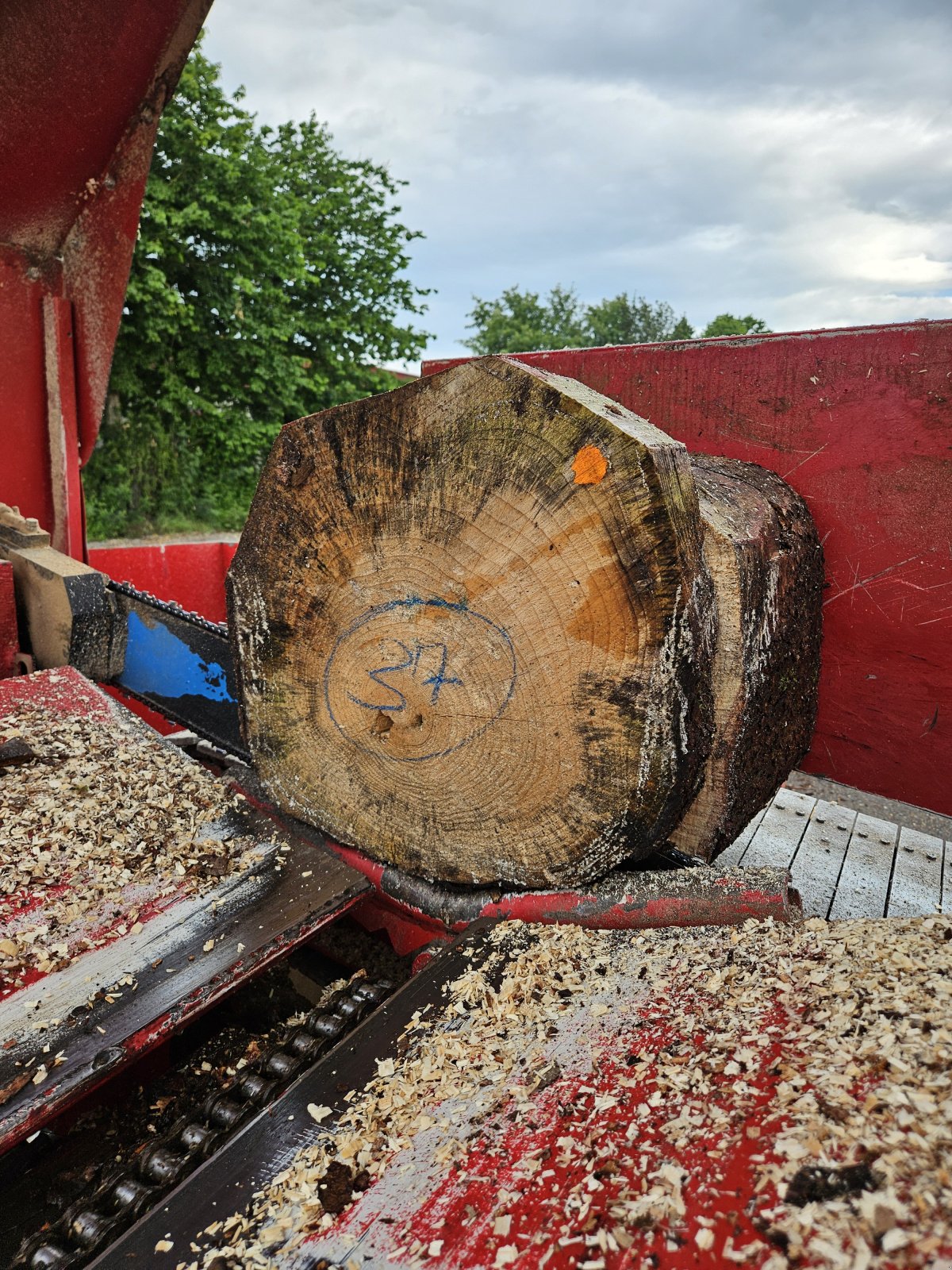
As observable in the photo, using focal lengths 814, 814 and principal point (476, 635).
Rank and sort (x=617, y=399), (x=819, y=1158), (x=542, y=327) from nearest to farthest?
1. (x=819, y=1158)
2. (x=617, y=399)
3. (x=542, y=327)

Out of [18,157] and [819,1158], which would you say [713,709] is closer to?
[819,1158]

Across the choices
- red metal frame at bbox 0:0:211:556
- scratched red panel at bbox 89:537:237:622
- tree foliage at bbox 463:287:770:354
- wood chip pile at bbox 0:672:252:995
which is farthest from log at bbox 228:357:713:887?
tree foliage at bbox 463:287:770:354

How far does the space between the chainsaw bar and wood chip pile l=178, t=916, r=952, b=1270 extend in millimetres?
1251

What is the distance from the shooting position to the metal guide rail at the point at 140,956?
1232mm

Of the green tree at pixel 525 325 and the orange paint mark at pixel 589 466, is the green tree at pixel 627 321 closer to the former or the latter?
the green tree at pixel 525 325

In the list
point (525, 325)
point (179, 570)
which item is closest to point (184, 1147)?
point (179, 570)

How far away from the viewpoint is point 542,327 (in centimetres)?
3309

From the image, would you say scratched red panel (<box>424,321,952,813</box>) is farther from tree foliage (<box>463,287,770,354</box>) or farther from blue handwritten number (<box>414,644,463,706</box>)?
tree foliage (<box>463,287,770,354</box>)

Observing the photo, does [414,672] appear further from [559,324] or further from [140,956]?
[559,324]

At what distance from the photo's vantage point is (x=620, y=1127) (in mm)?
1011

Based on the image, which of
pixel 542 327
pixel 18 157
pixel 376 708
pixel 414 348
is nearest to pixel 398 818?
pixel 376 708

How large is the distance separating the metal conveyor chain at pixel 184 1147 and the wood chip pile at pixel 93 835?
34cm

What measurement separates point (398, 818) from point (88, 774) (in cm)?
77

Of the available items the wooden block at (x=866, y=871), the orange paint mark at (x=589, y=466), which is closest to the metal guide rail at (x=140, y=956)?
the orange paint mark at (x=589, y=466)
